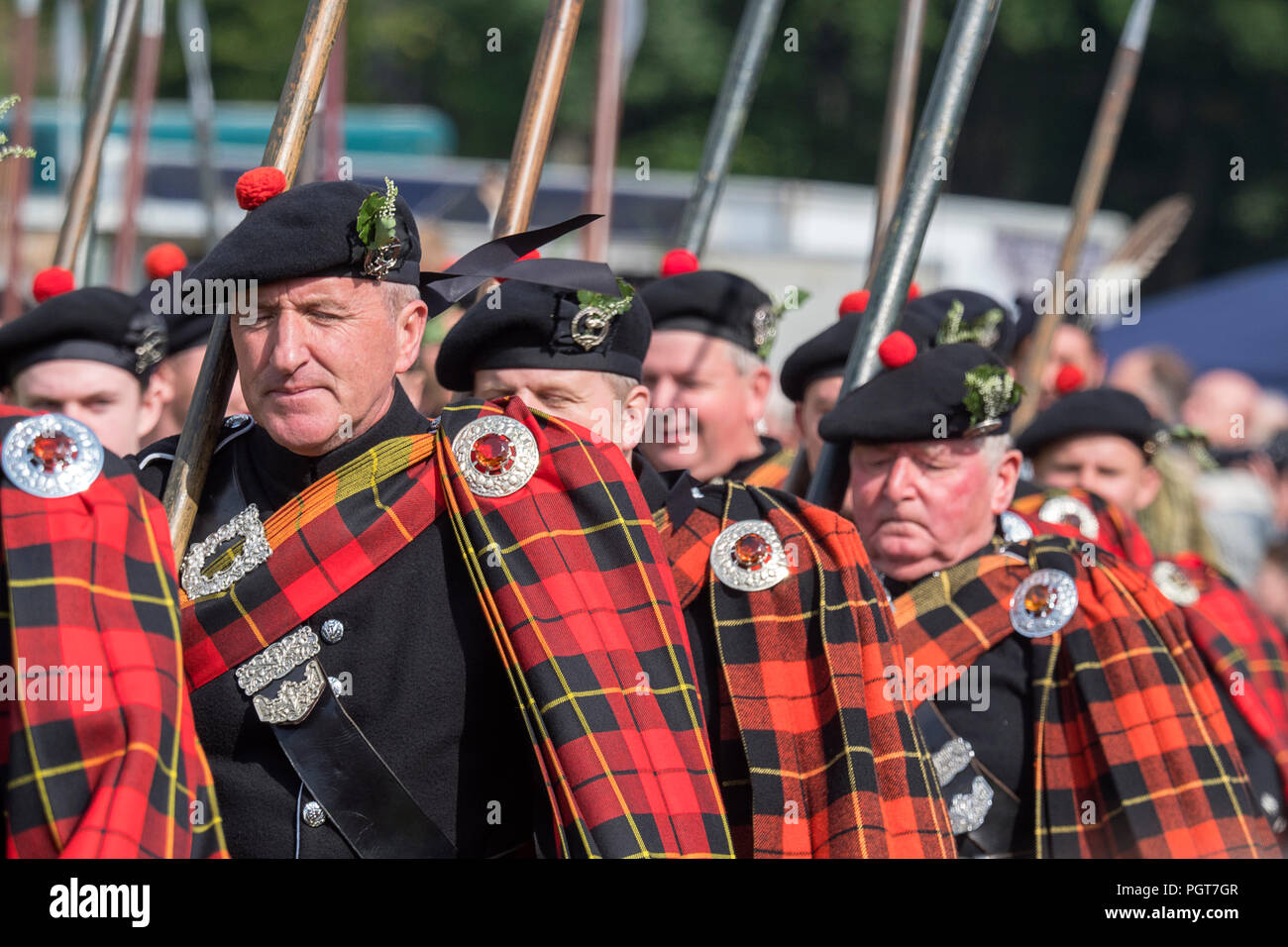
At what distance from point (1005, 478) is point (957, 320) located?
0.53 metres

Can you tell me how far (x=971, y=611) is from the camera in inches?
149

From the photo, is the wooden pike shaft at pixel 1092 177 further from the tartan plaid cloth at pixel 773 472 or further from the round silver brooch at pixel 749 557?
the round silver brooch at pixel 749 557

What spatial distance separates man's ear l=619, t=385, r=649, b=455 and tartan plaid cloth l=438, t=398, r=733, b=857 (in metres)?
0.51

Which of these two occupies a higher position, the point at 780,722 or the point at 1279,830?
the point at 780,722

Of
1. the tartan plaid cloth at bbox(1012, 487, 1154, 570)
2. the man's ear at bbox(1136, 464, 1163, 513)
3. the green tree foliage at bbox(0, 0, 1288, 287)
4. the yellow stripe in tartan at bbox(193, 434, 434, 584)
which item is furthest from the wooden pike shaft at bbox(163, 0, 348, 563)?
the green tree foliage at bbox(0, 0, 1288, 287)

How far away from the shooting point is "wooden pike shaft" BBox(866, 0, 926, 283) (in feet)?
16.5

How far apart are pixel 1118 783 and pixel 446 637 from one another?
1.56 m

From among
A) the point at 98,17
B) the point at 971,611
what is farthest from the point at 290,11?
the point at 971,611

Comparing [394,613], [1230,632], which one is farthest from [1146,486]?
[394,613]

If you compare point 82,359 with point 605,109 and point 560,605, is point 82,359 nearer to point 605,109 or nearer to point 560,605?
point 605,109

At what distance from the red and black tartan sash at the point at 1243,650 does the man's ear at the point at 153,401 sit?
2.75 meters

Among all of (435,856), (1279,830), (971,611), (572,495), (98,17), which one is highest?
(98,17)
